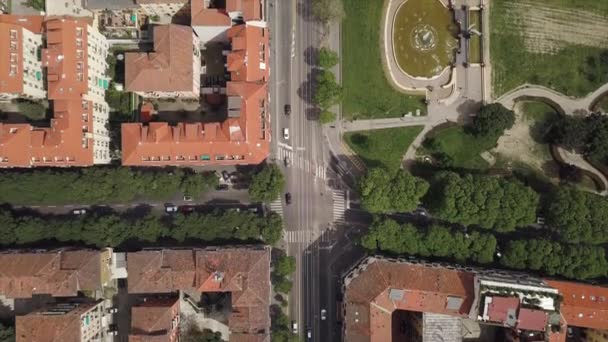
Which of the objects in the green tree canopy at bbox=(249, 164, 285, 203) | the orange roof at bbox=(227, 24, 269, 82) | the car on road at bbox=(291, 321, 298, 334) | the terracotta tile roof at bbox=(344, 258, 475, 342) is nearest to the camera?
the orange roof at bbox=(227, 24, 269, 82)

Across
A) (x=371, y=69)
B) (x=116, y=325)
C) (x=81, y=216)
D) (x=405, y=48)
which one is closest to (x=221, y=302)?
(x=116, y=325)

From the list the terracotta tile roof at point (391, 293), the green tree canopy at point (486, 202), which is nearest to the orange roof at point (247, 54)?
the green tree canopy at point (486, 202)

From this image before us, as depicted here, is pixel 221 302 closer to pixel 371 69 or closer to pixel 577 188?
pixel 371 69

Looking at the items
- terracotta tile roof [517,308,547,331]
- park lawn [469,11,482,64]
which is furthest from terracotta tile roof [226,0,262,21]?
terracotta tile roof [517,308,547,331]

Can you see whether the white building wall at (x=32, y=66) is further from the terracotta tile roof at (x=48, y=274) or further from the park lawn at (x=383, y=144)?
the park lawn at (x=383, y=144)

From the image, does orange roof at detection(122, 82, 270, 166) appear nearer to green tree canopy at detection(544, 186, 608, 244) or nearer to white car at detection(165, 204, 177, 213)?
white car at detection(165, 204, 177, 213)
